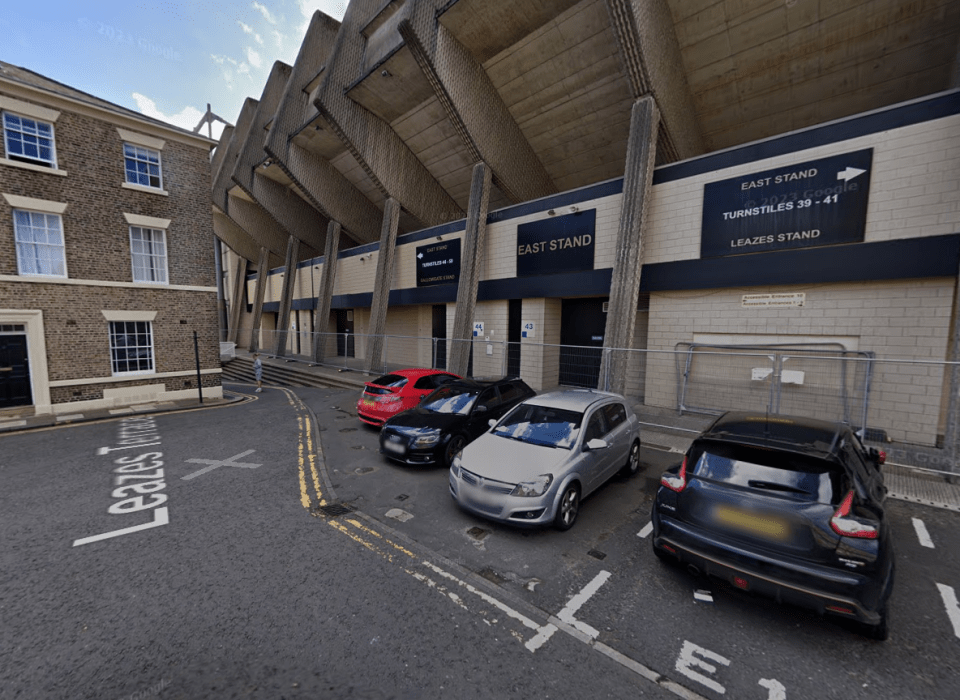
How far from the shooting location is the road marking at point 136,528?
4.59m

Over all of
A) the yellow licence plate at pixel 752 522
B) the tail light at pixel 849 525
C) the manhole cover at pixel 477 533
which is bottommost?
the manhole cover at pixel 477 533

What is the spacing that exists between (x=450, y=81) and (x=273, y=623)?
15.0 metres

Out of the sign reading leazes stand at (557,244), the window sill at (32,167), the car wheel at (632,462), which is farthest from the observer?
the sign reading leazes stand at (557,244)

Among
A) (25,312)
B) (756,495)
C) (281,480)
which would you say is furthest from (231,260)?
(756,495)

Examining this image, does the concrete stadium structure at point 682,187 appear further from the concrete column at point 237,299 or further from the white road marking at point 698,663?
the concrete column at point 237,299

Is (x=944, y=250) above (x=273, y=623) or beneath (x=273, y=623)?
above

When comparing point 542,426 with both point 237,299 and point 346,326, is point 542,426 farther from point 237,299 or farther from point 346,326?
point 237,299

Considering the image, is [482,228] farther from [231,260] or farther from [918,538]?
[231,260]

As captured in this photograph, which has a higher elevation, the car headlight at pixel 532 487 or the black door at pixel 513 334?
the black door at pixel 513 334

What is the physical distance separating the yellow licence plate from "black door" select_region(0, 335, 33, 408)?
16.9 metres

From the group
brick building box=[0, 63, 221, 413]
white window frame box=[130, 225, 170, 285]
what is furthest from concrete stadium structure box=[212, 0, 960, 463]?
white window frame box=[130, 225, 170, 285]

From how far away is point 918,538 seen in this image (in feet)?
15.8

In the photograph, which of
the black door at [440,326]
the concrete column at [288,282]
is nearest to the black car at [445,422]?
the black door at [440,326]

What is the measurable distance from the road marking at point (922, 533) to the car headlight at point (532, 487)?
4649 millimetres
